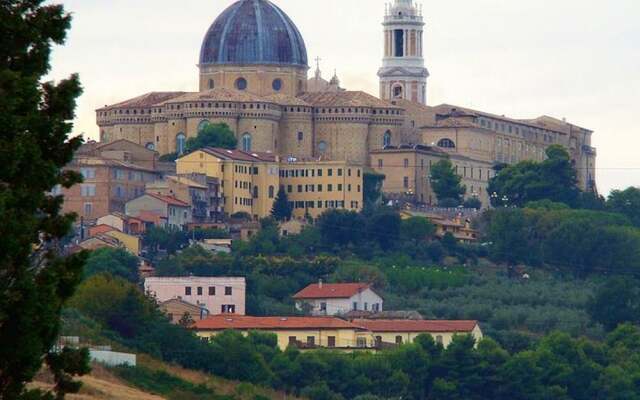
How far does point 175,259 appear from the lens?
9912 centimetres

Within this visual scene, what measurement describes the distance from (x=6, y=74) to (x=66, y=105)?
37.2 inches

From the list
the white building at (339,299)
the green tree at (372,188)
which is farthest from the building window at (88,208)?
the white building at (339,299)

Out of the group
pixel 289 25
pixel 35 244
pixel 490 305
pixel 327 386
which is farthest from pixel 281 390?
pixel 289 25

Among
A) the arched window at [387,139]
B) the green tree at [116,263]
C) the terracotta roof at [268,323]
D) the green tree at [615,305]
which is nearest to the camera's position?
the terracotta roof at [268,323]

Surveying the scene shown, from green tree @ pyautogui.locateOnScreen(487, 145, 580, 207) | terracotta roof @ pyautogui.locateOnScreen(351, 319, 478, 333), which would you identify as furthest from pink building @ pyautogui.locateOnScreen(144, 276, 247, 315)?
green tree @ pyautogui.locateOnScreen(487, 145, 580, 207)

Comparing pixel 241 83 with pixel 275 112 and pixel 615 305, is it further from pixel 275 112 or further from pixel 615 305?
pixel 615 305

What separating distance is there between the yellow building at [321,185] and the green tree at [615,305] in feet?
54.9

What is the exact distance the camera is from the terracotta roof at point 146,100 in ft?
386

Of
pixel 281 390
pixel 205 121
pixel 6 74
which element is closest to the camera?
pixel 6 74

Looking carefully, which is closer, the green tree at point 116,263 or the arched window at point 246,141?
the green tree at point 116,263

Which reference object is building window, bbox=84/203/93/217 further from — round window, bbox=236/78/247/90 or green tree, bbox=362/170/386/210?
round window, bbox=236/78/247/90

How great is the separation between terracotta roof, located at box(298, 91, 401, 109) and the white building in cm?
2162

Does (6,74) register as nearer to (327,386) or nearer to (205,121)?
(327,386)

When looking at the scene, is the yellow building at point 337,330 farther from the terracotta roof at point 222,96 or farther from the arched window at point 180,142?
the arched window at point 180,142
